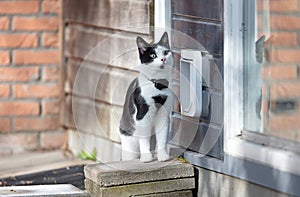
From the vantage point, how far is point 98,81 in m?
5.66

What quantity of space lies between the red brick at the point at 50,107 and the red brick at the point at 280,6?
2638 mm

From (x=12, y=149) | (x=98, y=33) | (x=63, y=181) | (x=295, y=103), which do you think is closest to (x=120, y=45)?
(x=98, y=33)

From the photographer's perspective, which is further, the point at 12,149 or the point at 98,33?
the point at 12,149

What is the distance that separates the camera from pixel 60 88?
623cm

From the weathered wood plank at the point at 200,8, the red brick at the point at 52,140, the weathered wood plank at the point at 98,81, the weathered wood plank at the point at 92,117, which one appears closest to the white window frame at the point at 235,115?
the weathered wood plank at the point at 200,8

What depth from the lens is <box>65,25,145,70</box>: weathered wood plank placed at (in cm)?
514

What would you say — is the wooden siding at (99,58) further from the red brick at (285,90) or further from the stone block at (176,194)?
the red brick at (285,90)

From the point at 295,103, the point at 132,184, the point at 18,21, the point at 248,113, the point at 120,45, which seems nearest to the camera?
the point at 295,103

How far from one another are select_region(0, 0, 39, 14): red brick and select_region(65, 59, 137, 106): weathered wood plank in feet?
1.49

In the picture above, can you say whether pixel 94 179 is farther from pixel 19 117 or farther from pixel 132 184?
pixel 19 117

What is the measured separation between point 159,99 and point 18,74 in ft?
6.74

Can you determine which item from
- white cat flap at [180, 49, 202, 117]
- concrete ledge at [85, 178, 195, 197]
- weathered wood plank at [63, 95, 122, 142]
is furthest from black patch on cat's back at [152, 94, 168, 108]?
weathered wood plank at [63, 95, 122, 142]

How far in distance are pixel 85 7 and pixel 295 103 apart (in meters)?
2.49

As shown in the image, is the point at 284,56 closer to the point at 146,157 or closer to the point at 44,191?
the point at 146,157
